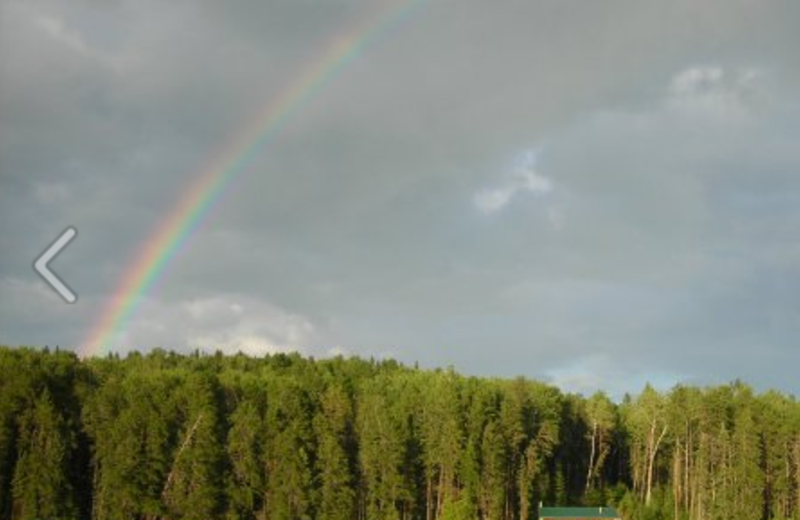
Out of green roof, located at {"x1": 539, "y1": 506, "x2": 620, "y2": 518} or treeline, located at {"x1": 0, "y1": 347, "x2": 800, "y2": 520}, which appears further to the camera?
green roof, located at {"x1": 539, "y1": 506, "x2": 620, "y2": 518}

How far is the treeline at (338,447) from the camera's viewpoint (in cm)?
7131

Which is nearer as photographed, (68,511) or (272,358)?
(68,511)

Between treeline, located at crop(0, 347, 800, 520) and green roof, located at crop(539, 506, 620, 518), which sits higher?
treeline, located at crop(0, 347, 800, 520)

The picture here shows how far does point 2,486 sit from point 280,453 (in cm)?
1824

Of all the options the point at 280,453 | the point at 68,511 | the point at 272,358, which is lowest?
the point at 68,511

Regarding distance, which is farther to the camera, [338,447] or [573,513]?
[573,513]

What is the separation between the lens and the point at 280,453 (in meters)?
76.1

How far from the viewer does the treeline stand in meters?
71.3

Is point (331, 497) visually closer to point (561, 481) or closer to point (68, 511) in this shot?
point (68, 511)

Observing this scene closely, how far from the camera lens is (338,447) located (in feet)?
254

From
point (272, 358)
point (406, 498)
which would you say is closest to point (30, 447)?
point (406, 498)

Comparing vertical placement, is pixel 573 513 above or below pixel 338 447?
below

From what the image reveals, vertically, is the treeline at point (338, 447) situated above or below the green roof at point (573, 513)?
above

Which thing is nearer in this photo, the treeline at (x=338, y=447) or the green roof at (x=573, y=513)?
the treeline at (x=338, y=447)
